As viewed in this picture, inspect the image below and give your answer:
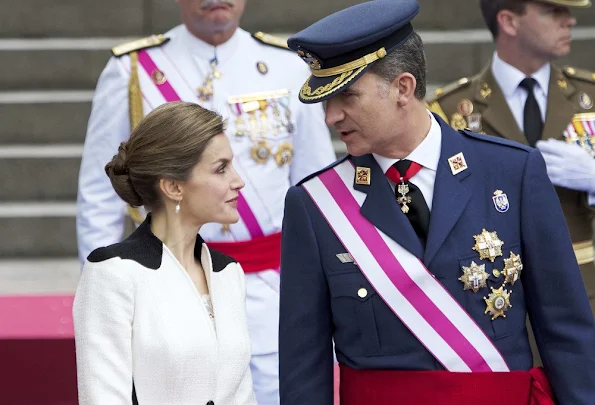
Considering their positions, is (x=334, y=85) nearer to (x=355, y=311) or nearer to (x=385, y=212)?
(x=385, y=212)

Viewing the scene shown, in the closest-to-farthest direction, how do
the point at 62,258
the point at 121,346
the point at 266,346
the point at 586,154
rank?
the point at 121,346, the point at 266,346, the point at 586,154, the point at 62,258

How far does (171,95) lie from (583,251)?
146 cm

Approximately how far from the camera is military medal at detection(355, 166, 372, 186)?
3.01 metres

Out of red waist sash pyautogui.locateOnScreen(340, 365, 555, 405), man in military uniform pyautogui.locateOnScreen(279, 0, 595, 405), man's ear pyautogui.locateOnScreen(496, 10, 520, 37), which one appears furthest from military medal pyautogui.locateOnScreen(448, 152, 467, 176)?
man's ear pyautogui.locateOnScreen(496, 10, 520, 37)

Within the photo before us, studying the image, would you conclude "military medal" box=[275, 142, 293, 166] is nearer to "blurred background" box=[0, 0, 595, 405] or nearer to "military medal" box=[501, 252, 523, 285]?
"military medal" box=[501, 252, 523, 285]

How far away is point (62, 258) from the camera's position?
6.84 m

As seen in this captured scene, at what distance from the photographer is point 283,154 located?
418 cm

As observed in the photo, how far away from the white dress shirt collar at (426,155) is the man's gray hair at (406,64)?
102 mm

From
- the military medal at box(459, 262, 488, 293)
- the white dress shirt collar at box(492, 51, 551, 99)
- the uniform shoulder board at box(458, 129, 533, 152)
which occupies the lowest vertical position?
the military medal at box(459, 262, 488, 293)

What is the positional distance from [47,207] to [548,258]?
4.44 meters

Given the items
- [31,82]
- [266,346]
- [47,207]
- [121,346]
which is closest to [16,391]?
[266,346]

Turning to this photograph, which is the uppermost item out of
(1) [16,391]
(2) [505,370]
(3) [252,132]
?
(3) [252,132]

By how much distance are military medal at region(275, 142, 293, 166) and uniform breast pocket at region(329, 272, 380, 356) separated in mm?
1249

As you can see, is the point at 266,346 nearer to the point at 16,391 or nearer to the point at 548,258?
the point at 16,391
